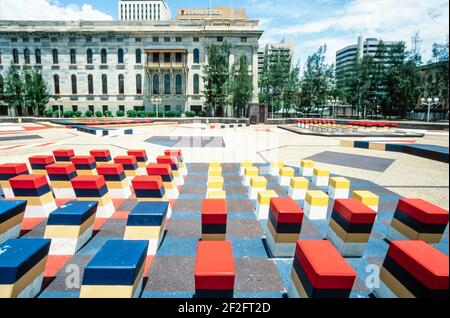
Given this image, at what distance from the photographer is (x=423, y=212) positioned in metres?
4.81

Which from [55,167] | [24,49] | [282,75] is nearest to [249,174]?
[55,167]

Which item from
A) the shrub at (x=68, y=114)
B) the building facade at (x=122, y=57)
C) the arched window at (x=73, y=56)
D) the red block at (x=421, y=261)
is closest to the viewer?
the red block at (x=421, y=261)

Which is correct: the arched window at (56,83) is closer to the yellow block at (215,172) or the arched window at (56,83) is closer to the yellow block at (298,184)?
the yellow block at (215,172)

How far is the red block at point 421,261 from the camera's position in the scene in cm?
252

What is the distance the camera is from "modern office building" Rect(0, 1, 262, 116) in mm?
56344

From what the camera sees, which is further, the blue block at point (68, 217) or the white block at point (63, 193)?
the white block at point (63, 193)

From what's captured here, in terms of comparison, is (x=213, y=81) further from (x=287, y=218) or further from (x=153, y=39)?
(x=287, y=218)

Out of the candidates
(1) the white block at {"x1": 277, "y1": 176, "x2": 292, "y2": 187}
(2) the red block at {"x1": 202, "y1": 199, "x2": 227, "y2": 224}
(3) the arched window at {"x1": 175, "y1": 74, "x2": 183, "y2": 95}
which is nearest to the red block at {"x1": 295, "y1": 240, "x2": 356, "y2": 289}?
(2) the red block at {"x1": 202, "y1": 199, "x2": 227, "y2": 224}

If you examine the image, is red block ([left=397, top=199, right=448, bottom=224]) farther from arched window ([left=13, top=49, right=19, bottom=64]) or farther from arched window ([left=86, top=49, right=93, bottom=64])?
arched window ([left=13, top=49, right=19, bottom=64])

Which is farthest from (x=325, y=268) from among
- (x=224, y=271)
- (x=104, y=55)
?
(x=104, y=55)

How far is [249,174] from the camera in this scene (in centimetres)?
904

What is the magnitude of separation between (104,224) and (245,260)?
3.25 m

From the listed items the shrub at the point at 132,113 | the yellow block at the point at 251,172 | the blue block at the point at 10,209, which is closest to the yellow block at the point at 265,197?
the yellow block at the point at 251,172

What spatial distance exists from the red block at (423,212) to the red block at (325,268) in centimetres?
262
